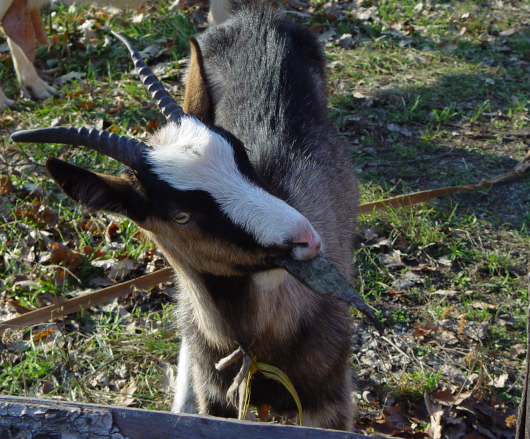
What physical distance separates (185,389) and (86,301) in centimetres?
93

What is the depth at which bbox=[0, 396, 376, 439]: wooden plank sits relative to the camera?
1.46m

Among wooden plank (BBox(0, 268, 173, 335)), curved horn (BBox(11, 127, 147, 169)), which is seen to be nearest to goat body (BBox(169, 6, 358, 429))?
curved horn (BBox(11, 127, 147, 169))

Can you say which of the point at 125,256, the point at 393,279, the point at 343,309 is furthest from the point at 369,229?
the point at 125,256

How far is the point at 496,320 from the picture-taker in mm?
3439

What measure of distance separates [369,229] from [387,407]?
1.50 metres

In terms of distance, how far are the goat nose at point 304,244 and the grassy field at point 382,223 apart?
4.50 feet

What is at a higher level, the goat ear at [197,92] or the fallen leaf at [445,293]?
the goat ear at [197,92]

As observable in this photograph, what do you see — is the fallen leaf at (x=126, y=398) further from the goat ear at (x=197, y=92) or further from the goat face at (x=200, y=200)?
the goat ear at (x=197, y=92)

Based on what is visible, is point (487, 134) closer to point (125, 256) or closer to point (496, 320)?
point (496, 320)

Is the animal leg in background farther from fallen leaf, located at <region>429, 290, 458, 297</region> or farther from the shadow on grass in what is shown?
fallen leaf, located at <region>429, 290, 458, 297</region>

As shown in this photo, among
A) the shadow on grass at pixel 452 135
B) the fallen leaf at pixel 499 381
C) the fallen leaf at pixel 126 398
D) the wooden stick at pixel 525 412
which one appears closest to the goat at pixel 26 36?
the shadow on grass at pixel 452 135

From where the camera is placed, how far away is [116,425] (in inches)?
58.1

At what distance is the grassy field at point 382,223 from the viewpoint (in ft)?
10.4

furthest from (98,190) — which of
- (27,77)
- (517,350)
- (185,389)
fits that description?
(27,77)
